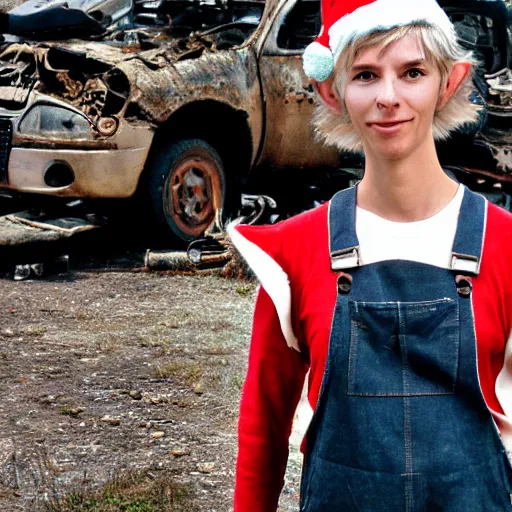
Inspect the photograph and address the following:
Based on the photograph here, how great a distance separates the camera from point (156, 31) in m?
7.79

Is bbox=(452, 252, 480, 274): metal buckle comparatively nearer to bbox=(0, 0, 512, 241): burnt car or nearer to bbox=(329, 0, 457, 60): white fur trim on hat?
bbox=(329, 0, 457, 60): white fur trim on hat

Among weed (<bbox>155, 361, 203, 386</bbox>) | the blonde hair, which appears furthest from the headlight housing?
the blonde hair

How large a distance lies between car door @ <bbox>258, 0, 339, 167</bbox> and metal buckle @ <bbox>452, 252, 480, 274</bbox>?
6.25 m

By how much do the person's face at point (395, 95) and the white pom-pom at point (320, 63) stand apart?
0.19ft

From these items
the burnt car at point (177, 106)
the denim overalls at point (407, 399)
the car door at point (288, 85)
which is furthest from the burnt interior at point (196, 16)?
the denim overalls at point (407, 399)

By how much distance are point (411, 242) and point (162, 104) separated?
5662 mm

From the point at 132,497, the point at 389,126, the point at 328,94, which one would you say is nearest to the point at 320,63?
the point at 328,94

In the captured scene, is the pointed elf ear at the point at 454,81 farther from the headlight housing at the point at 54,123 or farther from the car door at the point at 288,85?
the car door at the point at 288,85

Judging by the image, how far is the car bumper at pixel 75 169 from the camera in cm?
688

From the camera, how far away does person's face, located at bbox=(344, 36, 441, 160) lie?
1.57 meters

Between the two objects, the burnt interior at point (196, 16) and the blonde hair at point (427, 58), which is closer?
the blonde hair at point (427, 58)

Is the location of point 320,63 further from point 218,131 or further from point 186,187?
point 218,131

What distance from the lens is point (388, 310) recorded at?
152 cm

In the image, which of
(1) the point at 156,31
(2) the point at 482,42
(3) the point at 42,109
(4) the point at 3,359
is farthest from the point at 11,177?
(2) the point at 482,42
